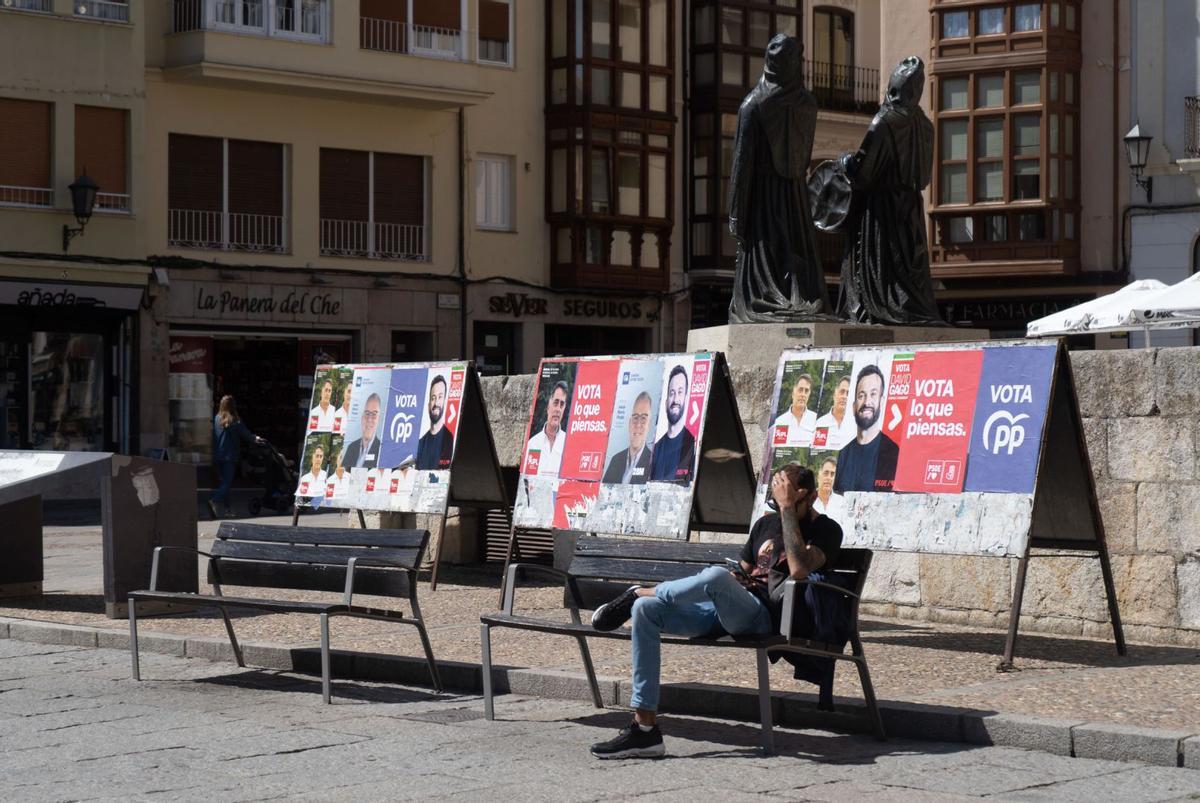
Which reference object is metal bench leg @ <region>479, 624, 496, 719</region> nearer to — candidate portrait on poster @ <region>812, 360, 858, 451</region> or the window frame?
candidate portrait on poster @ <region>812, 360, 858, 451</region>

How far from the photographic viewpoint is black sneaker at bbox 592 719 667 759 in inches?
319

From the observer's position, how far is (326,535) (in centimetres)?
1116

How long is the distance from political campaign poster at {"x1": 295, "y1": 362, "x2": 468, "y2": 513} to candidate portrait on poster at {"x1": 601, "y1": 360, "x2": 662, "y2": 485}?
2014 mm

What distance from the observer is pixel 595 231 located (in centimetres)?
3894

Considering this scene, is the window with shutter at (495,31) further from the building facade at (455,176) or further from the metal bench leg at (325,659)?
the metal bench leg at (325,659)

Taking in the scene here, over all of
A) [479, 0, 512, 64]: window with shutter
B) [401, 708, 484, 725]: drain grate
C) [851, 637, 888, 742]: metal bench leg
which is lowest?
[401, 708, 484, 725]: drain grate

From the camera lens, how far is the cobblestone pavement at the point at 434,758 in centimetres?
741

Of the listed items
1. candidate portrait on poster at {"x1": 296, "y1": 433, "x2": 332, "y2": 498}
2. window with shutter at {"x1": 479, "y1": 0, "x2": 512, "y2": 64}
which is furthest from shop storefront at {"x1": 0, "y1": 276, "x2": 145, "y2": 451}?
candidate portrait on poster at {"x1": 296, "y1": 433, "x2": 332, "y2": 498}

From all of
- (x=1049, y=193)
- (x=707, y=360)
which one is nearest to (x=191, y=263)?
(x=1049, y=193)

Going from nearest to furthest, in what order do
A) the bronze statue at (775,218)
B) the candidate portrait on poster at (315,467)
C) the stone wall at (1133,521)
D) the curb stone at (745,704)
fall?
the curb stone at (745,704), the stone wall at (1133,521), the bronze statue at (775,218), the candidate portrait on poster at (315,467)

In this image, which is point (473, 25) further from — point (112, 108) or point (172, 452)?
point (172, 452)

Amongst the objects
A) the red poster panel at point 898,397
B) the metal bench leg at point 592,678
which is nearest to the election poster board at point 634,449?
the red poster panel at point 898,397

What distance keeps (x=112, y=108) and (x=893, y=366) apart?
79.4 feet

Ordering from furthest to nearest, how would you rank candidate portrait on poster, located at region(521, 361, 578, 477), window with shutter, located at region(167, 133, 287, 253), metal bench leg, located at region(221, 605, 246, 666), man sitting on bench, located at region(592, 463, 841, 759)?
window with shutter, located at region(167, 133, 287, 253)
candidate portrait on poster, located at region(521, 361, 578, 477)
metal bench leg, located at region(221, 605, 246, 666)
man sitting on bench, located at region(592, 463, 841, 759)
